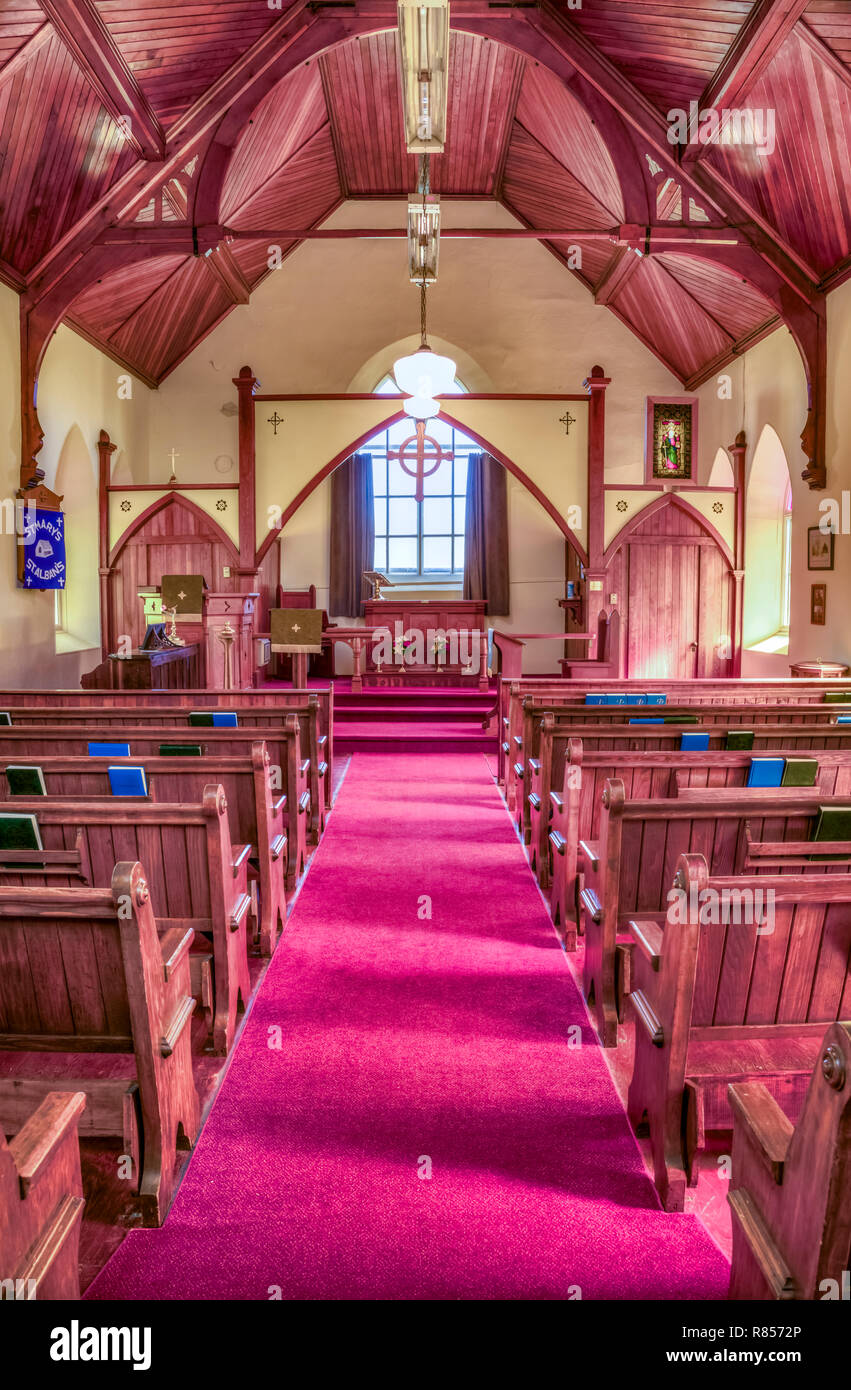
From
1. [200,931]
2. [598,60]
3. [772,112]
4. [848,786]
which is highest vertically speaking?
[598,60]

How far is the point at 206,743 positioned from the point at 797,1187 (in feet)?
10.3

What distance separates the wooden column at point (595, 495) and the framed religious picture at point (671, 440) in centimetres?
57

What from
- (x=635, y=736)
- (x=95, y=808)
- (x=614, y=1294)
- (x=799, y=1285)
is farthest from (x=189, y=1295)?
(x=635, y=736)

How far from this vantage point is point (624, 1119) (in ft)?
7.84

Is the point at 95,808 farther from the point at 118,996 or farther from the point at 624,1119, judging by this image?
the point at 624,1119

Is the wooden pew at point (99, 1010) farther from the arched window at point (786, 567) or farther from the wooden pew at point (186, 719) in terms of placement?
the arched window at point (786, 567)

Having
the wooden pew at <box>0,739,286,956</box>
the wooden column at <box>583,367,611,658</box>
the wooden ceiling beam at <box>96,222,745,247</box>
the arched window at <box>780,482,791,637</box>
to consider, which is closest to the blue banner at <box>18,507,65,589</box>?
the wooden ceiling beam at <box>96,222,745,247</box>

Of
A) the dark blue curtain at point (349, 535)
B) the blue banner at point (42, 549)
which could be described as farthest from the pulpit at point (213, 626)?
the dark blue curtain at point (349, 535)

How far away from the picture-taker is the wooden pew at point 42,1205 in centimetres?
115

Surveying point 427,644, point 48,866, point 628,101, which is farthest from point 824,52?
point 427,644

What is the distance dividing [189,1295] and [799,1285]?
1097 millimetres

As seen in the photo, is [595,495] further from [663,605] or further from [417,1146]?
[417,1146]

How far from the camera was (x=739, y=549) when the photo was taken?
1028cm

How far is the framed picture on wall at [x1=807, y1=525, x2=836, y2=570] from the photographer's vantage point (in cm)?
746
